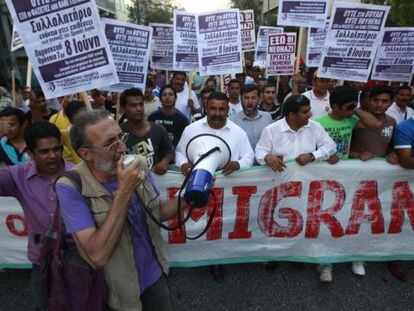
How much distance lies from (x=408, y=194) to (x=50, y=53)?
3566 millimetres

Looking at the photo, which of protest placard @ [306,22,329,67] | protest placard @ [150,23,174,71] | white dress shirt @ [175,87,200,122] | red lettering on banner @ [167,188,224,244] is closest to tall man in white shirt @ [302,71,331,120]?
protest placard @ [306,22,329,67]

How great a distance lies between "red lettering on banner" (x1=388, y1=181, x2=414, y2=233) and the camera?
10.2 feet

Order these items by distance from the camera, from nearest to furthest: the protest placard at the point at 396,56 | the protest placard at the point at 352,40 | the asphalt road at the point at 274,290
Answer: the asphalt road at the point at 274,290 → the protest placard at the point at 352,40 → the protest placard at the point at 396,56

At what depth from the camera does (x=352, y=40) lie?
13.3ft

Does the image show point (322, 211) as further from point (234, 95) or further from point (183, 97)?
point (183, 97)

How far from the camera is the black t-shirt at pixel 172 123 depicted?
4.29m

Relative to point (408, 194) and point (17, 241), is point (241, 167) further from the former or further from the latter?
point (17, 241)

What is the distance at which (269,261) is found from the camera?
3.29m

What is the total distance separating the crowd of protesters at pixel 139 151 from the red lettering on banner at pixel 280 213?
250 mm

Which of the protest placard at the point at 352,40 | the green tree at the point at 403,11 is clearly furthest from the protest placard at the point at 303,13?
the green tree at the point at 403,11

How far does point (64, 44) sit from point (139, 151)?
1.15m

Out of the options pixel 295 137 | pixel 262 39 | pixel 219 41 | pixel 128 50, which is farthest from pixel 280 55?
pixel 262 39

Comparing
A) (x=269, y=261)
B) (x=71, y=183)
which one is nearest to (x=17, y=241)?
(x=71, y=183)

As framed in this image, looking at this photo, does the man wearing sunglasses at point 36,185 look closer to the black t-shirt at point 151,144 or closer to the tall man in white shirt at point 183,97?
the black t-shirt at point 151,144
